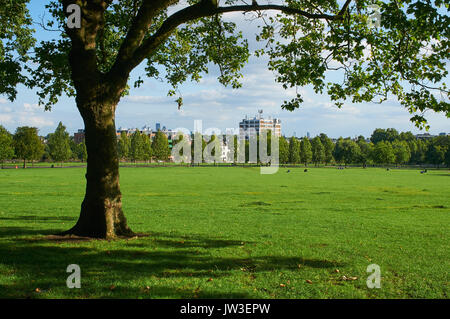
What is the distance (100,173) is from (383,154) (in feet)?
441

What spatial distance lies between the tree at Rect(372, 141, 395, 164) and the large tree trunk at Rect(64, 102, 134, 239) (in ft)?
440

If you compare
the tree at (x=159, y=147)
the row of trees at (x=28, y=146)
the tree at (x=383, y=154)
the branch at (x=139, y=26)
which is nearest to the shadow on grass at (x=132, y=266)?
the branch at (x=139, y=26)

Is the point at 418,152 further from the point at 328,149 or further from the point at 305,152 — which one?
the point at 305,152

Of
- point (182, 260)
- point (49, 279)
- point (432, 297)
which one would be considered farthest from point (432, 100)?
point (49, 279)

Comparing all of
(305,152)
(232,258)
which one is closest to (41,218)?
(232,258)

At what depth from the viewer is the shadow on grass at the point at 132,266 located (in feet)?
21.4

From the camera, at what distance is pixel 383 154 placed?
130000 mm

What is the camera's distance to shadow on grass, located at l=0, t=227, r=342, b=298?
652 centimetres

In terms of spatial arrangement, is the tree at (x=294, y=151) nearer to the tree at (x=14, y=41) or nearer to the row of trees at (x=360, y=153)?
the row of trees at (x=360, y=153)

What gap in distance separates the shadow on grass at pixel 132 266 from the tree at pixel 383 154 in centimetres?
13179

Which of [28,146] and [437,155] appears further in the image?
[437,155]
